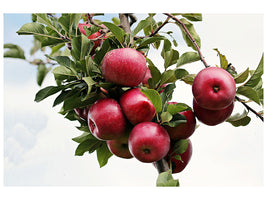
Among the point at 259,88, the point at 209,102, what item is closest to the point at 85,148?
the point at 209,102

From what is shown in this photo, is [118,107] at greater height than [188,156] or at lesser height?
greater

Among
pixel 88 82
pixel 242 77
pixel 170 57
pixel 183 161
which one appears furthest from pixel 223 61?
pixel 88 82

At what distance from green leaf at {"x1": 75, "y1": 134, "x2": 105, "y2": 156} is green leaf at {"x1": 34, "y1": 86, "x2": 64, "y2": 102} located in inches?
9.9

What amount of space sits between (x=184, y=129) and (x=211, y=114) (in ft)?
0.35

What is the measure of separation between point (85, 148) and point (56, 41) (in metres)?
0.43

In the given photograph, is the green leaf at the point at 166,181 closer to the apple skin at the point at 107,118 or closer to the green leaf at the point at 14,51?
the apple skin at the point at 107,118

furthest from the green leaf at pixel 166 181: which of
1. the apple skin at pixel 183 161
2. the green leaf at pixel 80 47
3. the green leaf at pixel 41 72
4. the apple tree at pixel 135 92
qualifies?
the green leaf at pixel 41 72

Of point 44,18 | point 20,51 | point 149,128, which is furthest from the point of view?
point 20,51

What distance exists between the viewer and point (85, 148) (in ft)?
3.91

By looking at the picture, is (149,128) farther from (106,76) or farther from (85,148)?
(85,148)

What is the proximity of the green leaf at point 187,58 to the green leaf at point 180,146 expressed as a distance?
29cm

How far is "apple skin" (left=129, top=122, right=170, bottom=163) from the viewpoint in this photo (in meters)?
0.94

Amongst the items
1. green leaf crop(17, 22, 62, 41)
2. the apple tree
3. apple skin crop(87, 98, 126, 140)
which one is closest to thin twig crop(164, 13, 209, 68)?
the apple tree

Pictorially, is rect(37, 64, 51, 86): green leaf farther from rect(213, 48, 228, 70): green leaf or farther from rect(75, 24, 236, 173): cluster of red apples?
rect(213, 48, 228, 70): green leaf
